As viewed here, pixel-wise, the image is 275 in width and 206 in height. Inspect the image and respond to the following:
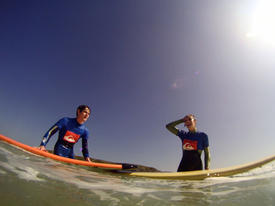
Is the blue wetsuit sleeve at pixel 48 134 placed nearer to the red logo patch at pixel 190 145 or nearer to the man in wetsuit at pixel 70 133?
the man in wetsuit at pixel 70 133

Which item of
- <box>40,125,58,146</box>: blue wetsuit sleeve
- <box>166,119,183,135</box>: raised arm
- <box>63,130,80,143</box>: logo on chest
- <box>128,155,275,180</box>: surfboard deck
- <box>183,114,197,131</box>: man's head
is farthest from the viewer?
<box>166,119,183,135</box>: raised arm

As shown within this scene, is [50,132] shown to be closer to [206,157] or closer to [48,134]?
[48,134]

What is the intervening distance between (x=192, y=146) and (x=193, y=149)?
96 mm

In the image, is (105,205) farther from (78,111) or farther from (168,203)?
(78,111)

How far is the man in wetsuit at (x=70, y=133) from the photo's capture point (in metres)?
4.33

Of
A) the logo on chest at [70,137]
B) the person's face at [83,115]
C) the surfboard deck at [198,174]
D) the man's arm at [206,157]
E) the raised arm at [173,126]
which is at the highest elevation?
the person's face at [83,115]

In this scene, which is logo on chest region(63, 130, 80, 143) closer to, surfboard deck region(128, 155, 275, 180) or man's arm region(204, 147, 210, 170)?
surfboard deck region(128, 155, 275, 180)

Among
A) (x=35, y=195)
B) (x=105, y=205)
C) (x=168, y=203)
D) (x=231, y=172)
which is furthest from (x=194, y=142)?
(x=35, y=195)

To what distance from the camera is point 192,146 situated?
458 centimetres

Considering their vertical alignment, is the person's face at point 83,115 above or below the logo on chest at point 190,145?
above

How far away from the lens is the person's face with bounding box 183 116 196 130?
4934 mm

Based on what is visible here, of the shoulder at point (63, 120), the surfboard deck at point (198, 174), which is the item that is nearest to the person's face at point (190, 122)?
the surfboard deck at point (198, 174)

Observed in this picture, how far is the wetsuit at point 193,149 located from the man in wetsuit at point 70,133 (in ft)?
10.4

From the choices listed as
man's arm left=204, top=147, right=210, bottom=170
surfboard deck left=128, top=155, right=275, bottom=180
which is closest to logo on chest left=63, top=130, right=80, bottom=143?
surfboard deck left=128, top=155, right=275, bottom=180
